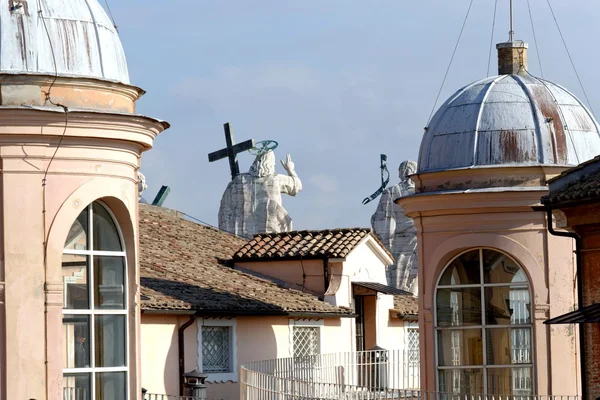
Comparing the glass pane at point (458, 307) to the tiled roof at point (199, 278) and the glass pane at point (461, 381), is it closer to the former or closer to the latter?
the glass pane at point (461, 381)

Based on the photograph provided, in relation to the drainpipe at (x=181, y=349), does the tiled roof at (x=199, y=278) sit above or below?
above

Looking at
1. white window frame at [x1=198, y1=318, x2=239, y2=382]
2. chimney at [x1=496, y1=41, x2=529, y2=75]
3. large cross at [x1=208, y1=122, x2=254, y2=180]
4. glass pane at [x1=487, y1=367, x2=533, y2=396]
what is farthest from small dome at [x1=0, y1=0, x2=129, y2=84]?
large cross at [x1=208, y1=122, x2=254, y2=180]

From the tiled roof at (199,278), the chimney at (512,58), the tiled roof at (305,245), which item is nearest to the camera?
the chimney at (512,58)

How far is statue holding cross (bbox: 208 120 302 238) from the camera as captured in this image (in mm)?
38969

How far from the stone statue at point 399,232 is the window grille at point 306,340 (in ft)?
31.7

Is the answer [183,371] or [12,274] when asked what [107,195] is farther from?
[183,371]

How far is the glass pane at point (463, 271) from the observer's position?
76.4 feet

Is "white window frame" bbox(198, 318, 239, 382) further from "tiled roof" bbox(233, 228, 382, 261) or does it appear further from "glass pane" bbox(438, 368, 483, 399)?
"glass pane" bbox(438, 368, 483, 399)

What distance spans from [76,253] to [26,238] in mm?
711

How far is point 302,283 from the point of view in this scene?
31.1m

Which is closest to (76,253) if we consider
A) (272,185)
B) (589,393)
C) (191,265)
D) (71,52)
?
(71,52)

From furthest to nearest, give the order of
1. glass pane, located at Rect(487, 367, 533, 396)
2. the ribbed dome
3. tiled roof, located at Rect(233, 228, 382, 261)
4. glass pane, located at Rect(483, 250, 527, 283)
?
tiled roof, located at Rect(233, 228, 382, 261) < glass pane, located at Rect(483, 250, 527, 283) < the ribbed dome < glass pane, located at Rect(487, 367, 533, 396)

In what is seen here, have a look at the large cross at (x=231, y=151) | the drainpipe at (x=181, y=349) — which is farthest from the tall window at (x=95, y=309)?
the large cross at (x=231, y=151)

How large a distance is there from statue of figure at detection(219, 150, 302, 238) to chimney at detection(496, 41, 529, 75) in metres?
15.1
